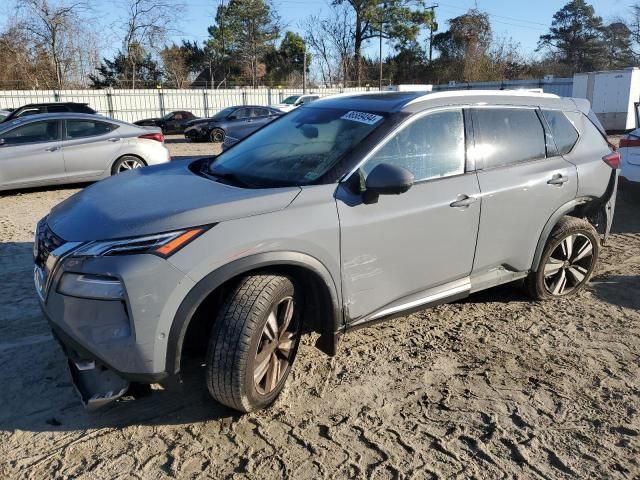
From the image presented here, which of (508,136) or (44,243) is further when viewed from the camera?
(508,136)

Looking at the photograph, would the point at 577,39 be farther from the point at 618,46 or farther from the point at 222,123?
the point at 222,123

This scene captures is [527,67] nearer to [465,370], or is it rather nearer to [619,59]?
[619,59]

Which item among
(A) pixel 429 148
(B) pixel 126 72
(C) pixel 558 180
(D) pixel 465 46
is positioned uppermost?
(D) pixel 465 46

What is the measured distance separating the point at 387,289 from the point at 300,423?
949 mm

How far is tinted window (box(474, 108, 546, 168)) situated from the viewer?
3.89 m

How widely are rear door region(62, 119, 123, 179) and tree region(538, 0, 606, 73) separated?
189 ft

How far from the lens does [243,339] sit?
278 centimetres

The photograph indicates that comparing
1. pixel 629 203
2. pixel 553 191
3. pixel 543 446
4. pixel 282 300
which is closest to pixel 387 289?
pixel 282 300

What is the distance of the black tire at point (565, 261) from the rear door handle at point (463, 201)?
3.62 feet

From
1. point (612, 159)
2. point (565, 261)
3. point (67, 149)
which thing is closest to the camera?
point (565, 261)

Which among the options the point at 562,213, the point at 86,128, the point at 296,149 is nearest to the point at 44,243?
the point at 296,149

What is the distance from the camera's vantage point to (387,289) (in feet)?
11.0

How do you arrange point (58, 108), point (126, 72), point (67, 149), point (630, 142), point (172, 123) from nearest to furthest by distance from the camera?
point (630, 142), point (67, 149), point (58, 108), point (172, 123), point (126, 72)

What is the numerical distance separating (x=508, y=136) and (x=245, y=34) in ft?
170
